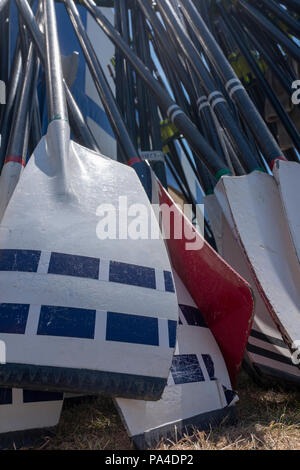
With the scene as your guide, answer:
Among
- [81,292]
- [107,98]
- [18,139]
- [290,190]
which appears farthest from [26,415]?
[107,98]

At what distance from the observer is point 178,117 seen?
2613 millimetres

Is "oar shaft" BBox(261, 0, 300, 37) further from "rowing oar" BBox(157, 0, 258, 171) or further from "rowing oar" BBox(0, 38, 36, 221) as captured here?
"rowing oar" BBox(0, 38, 36, 221)

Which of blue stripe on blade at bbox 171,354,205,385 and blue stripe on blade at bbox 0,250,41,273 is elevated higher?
blue stripe on blade at bbox 0,250,41,273

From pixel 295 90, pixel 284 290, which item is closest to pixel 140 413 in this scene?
pixel 284 290

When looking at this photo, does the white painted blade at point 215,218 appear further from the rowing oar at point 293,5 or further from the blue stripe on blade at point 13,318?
the rowing oar at point 293,5

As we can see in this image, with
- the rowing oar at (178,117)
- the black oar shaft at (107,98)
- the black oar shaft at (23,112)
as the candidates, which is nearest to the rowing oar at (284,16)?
the rowing oar at (178,117)

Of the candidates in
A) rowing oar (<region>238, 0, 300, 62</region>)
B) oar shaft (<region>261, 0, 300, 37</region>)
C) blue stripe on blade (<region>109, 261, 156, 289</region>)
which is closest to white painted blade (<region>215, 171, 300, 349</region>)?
blue stripe on blade (<region>109, 261, 156, 289</region>)

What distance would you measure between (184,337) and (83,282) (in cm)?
52

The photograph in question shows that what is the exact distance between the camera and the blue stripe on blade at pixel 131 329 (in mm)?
1282

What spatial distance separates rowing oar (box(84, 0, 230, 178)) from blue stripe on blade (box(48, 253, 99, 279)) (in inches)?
41.8

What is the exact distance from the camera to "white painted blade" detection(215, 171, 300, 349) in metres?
1.63

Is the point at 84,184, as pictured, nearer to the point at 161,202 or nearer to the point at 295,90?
the point at 161,202

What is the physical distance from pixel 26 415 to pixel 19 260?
517 mm

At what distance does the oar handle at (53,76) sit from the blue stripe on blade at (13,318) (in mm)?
1170
